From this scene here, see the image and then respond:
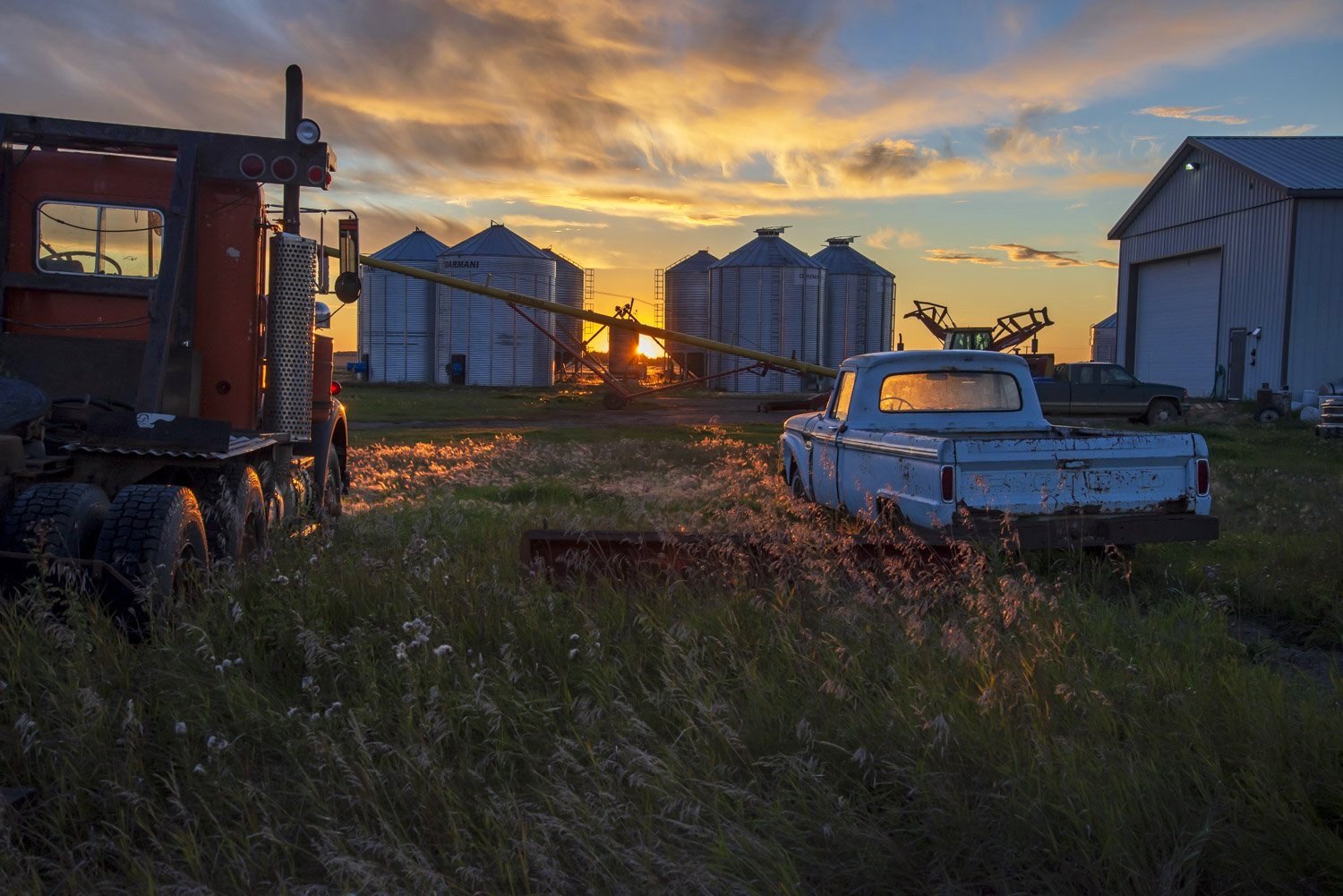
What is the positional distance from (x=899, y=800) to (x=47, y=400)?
4.29 m

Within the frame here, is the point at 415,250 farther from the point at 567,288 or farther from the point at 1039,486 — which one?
the point at 1039,486

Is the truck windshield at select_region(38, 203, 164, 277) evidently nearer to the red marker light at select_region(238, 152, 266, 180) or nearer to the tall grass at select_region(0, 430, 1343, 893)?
the red marker light at select_region(238, 152, 266, 180)

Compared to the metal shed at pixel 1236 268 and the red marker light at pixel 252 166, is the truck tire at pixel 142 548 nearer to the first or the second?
the red marker light at pixel 252 166

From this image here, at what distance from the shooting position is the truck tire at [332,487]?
9711mm

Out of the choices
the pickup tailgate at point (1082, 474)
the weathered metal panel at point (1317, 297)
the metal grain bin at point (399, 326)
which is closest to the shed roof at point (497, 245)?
the metal grain bin at point (399, 326)

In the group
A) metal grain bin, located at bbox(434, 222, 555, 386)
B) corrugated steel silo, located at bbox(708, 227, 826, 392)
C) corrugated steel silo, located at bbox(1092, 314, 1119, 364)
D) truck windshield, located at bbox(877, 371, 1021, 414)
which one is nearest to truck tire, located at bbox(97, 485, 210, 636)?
truck windshield, located at bbox(877, 371, 1021, 414)

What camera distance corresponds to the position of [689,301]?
57.3 metres

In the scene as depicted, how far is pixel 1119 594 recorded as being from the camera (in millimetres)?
7207

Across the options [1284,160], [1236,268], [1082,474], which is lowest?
[1082,474]

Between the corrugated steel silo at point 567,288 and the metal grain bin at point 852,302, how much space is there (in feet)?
40.8

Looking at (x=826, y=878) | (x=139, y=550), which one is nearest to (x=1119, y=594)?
(x=826, y=878)

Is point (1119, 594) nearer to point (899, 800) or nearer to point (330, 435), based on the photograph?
point (899, 800)

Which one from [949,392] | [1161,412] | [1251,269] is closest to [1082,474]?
[949,392]

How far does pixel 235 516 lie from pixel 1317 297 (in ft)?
103
